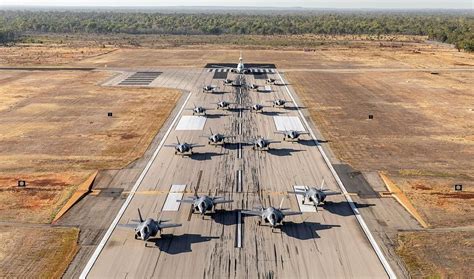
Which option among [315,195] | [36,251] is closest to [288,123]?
A: [315,195]

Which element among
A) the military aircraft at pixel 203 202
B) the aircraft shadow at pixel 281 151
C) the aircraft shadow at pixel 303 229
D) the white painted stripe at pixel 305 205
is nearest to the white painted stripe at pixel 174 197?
the military aircraft at pixel 203 202

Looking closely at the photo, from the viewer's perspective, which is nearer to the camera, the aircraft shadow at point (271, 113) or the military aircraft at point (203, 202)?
the military aircraft at point (203, 202)

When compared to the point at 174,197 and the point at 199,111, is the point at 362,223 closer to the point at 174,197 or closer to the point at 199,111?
the point at 174,197

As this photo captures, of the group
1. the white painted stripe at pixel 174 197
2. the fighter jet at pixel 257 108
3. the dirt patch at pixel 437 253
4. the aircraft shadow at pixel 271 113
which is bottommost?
the dirt patch at pixel 437 253

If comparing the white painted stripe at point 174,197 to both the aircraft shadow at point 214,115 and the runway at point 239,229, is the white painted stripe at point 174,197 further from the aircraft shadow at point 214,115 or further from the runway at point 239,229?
the aircraft shadow at point 214,115

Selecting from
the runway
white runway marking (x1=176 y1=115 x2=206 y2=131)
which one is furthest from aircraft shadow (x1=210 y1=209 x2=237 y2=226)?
white runway marking (x1=176 y1=115 x2=206 y2=131)

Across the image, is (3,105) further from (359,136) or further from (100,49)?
(100,49)

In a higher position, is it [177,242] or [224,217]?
[224,217]
